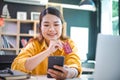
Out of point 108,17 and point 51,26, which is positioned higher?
point 108,17

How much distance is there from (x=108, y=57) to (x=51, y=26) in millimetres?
711

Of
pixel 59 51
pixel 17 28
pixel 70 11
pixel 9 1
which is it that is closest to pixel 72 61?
pixel 59 51

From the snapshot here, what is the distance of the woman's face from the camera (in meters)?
1.58

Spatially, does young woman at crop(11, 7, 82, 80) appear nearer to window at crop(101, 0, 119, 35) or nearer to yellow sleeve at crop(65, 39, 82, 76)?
yellow sleeve at crop(65, 39, 82, 76)

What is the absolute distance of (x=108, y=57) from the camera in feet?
3.13

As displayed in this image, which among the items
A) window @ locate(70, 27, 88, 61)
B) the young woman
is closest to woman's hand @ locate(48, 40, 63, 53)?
the young woman

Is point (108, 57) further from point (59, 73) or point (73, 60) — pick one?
point (73, 60)

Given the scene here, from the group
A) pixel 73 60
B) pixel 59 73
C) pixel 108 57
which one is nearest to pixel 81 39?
pixel 73 60

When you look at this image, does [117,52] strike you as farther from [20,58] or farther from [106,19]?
[106,19]

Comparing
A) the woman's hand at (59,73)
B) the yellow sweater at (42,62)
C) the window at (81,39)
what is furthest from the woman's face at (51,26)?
the window at (81,39)

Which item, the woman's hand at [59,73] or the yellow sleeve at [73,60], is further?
the yellow sleeve at [73,60]

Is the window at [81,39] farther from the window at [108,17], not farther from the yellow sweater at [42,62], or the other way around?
the yellow sweater at [42,62]

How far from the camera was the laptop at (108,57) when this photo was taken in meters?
0.95

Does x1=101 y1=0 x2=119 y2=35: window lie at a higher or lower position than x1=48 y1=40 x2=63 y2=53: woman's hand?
higher
